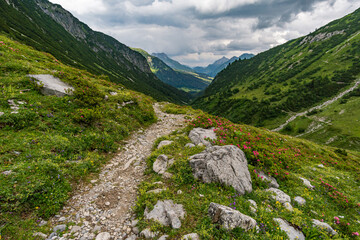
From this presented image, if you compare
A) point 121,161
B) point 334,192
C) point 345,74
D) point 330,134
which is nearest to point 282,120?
point 330,134

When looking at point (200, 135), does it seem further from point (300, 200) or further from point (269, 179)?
point (300, 200)

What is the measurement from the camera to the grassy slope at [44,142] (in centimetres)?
558

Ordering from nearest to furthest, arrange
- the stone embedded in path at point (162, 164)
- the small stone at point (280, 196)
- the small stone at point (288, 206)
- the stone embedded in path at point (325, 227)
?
the stone embedded in path at point (325, 227) → the small stone at point (288, 206) → the small stone at point (280, 196) → the stone embedded in path at point (162, 164)

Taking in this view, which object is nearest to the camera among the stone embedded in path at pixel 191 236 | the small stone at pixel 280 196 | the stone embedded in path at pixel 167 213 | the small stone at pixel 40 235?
the small stone at pixel 40 235

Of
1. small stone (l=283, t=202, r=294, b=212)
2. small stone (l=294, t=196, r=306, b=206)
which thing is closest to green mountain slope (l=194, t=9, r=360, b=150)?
small stone (l=294, t=196, r=306, b=206)

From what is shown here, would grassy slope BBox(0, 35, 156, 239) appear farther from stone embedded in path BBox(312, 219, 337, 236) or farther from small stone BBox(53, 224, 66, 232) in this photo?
stone embedded in path BBox(312, 219, 337, 236)

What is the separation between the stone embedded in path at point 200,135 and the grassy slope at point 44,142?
620 centimetres

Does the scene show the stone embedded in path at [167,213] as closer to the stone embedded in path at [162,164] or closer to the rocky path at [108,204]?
the rocky path at [108,204]

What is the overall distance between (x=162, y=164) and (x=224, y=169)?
12.8 feet

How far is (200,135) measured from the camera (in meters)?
12.7

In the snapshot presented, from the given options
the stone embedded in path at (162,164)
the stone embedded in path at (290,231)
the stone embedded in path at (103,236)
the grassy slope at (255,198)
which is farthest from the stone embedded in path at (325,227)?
the stone embedded in path at (103,236)

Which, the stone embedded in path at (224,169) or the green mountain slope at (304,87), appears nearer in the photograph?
the stone embedded in path at (224,169)

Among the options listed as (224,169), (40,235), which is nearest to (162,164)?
(224,169)

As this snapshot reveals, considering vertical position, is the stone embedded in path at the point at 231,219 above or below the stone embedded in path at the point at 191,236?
above
